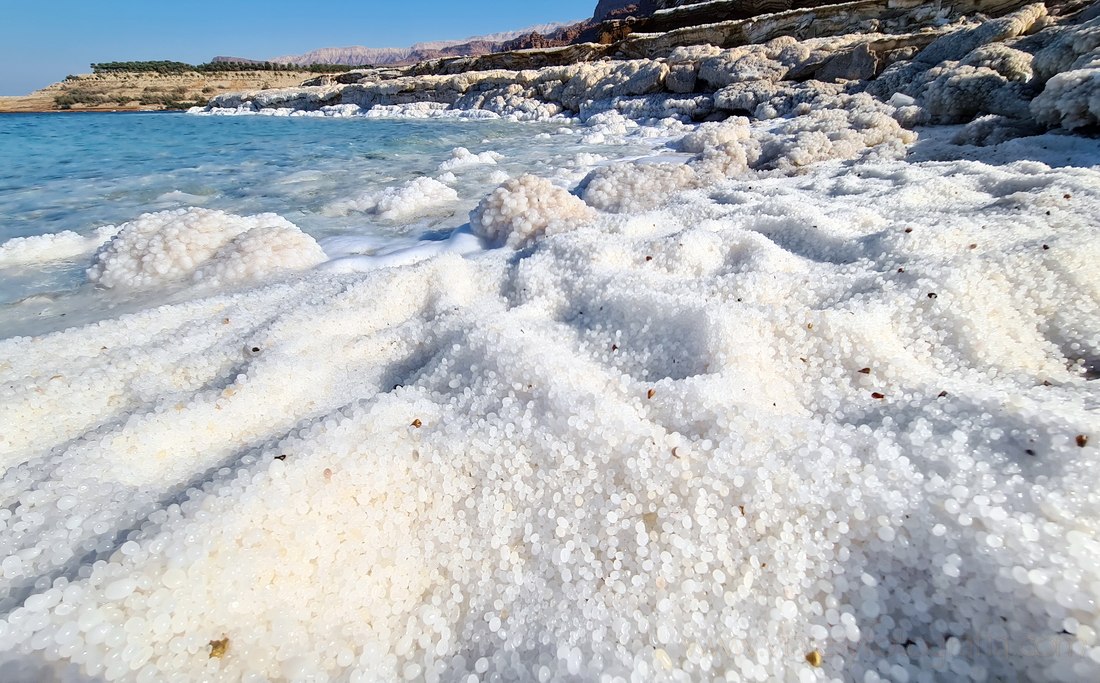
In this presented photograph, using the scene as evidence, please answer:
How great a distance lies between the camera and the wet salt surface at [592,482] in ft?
2.78

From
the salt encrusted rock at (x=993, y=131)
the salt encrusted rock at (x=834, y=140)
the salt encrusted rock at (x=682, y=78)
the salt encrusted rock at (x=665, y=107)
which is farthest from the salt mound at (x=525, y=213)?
the salt encrusted rock at (x=682, y=78)

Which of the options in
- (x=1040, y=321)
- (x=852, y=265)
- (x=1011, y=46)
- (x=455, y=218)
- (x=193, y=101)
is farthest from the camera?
(x=193, y=101)

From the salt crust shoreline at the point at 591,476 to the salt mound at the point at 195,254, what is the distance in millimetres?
662

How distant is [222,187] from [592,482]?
5930mm

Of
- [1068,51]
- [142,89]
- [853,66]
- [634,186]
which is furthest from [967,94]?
[142,89]

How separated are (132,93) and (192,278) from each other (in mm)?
53559

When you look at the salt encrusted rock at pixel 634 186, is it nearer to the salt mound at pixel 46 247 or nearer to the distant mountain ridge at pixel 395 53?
the salt mound at pixel 46 247

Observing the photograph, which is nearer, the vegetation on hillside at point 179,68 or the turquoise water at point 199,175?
the turquoise water at point 199,175

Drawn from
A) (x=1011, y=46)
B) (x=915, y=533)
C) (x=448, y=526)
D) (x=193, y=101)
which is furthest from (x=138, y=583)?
(x=193, y=101)

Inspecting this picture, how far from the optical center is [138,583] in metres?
0.90

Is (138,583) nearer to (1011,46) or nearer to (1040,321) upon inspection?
(1040,321)

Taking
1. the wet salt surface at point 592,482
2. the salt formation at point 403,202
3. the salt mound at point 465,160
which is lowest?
the wet salt surface at point 592,482

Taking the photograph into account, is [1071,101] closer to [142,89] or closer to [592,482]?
[592,482]

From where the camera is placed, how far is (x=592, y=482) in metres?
1.16
